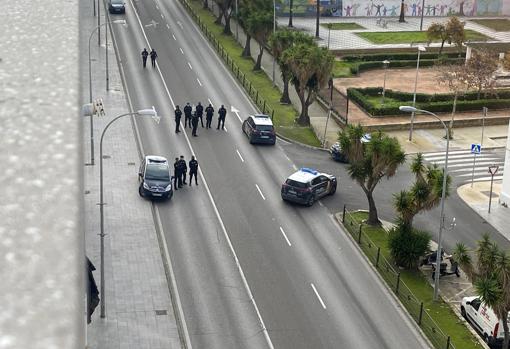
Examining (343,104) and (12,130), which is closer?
(12,130)

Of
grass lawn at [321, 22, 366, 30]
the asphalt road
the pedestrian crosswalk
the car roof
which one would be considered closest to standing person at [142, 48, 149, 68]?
the asphalt road

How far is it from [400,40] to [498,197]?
42958mm

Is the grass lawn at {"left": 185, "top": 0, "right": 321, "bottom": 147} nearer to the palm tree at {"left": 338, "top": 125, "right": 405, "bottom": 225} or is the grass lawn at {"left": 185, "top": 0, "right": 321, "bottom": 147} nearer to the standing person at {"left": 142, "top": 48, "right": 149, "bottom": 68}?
the standing person at {"left": 142, "top": 48, "right": 149, "bottom": 68}

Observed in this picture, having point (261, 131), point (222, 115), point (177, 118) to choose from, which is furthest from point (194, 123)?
point (261, 131)

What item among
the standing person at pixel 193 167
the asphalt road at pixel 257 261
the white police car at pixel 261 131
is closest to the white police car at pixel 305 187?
the asphalt road at pixel 257 261

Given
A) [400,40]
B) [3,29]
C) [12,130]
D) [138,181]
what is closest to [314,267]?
[138,181]

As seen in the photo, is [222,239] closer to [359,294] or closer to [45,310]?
[359,294]

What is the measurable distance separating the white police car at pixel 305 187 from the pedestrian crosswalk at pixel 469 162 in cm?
923

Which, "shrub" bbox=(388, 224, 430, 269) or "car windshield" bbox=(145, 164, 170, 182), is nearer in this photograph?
"shrub" bbox=(388, 224, 430, 269)

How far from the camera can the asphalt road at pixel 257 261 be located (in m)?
31.1

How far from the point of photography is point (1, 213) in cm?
536

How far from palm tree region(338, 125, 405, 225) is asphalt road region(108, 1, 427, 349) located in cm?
258

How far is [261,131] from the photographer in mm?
52406

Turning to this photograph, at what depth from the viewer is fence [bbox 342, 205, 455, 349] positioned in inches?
1223
